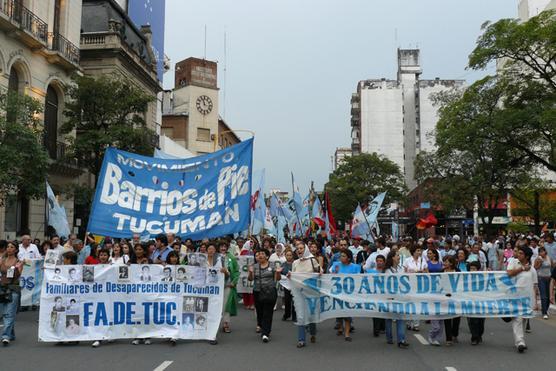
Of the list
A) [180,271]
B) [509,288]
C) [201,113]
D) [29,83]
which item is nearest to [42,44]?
[29,83]

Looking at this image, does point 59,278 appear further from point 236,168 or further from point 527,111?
point 527,111

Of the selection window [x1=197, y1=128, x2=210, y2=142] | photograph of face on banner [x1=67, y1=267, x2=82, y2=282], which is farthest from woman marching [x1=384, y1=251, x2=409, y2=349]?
window [x1=197, y1=128, x2=210, y2=142]

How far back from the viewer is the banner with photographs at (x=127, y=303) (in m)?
8.61

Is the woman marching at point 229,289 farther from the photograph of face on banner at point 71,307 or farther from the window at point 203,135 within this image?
the window at point 203,135

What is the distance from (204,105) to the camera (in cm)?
6388

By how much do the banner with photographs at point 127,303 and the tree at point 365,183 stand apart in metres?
52.2

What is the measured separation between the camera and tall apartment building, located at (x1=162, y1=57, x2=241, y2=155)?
6278 centimetres

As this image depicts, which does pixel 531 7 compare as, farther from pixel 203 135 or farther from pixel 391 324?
pixel 391 324

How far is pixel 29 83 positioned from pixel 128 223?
55.3 ft

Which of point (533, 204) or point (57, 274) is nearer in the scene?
point (57, 274)

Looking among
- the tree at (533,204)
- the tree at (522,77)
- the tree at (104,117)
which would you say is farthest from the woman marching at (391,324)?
the tree at (533,204)

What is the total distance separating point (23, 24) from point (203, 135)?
41.6 meters

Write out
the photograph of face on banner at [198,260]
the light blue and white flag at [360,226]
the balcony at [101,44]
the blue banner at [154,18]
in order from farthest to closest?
the blue banner at [154,18] < the balcony at [101,44] < the light blue and white flag at [360,226] < the photograph of face on banner at [198,260]

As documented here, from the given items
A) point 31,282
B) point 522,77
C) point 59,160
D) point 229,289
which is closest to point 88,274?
point 229,289
